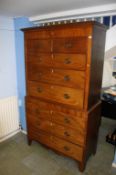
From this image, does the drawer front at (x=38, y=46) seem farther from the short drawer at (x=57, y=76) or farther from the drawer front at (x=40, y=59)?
the short drawer at (x=57, y=76)

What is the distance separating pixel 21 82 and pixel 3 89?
0.34 m

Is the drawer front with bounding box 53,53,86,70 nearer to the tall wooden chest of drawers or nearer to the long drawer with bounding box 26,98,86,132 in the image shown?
the tall wooden chest of drawers

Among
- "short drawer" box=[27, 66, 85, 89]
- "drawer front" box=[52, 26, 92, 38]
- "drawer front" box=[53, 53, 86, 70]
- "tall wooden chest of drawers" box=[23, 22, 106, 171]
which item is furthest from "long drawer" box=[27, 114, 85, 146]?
"drawer front" box=[52, 26, 92, 38]

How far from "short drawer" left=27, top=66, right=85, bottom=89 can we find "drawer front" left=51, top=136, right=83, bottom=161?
2.69ft

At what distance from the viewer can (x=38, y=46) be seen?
1.97 metres

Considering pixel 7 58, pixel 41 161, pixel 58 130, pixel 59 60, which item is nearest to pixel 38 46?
pixel 59 60

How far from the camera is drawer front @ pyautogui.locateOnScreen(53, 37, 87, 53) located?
1.61 meters

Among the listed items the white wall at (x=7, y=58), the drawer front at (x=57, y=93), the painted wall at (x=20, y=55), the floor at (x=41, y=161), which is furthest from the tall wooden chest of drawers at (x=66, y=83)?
the white wall at (x=7, y=58)

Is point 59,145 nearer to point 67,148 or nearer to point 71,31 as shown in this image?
point 67,148

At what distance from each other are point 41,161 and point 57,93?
109cm

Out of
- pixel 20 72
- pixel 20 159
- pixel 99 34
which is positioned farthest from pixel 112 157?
pixel 20 72

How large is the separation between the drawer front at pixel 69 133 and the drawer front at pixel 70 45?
969mm

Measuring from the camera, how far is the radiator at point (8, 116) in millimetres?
2512

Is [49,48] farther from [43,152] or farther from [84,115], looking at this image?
[43,152]
